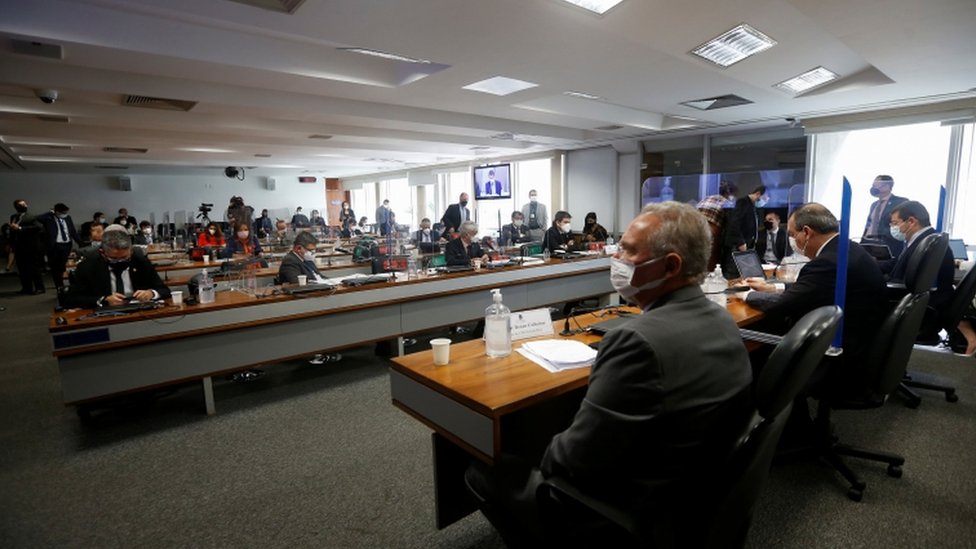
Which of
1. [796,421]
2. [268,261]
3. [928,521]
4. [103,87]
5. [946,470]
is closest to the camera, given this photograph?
[928,521]

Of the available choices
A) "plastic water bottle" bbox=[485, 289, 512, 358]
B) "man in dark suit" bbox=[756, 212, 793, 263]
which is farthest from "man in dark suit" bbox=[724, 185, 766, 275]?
"plastic water bottle" bbox=[485, 289, 512, 358]

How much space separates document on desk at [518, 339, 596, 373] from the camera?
66.9 inches

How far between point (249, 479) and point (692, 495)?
2213 millimetres

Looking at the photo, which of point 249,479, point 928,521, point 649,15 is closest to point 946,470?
point 928,521

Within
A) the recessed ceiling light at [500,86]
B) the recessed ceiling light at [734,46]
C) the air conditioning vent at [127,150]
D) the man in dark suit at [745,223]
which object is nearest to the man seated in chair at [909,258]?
the man in dark suit at [745,223]

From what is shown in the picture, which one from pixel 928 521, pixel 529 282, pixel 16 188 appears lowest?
pixel 928 521

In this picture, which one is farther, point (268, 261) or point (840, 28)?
point (268, 261)

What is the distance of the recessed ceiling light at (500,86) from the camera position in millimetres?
5129

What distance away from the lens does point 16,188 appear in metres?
12.3

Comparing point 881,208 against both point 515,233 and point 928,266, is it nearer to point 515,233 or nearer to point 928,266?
point 928,266

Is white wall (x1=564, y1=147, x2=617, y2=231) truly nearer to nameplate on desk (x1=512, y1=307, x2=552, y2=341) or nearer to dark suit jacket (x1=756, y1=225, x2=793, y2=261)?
dark suit jacket (x1=756, y1=225, x2=793, y2=261)

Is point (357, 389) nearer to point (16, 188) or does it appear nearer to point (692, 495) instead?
point (692, 495)

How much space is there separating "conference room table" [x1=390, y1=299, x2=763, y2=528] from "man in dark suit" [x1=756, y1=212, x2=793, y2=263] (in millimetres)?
4622

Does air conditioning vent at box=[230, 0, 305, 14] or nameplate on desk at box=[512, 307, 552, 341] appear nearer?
nameplate on desk at box=[512, 307, 552, 341]
